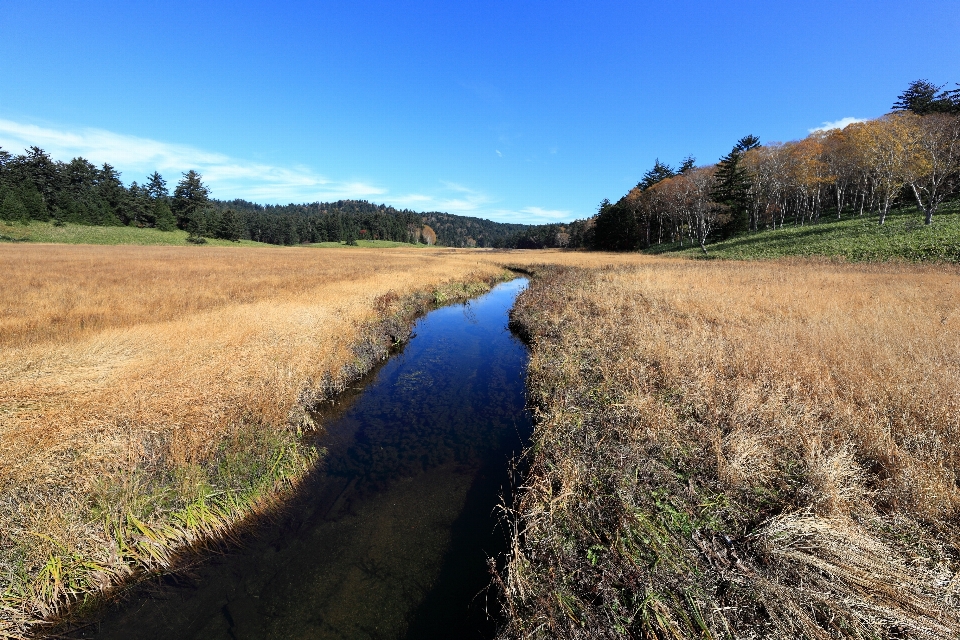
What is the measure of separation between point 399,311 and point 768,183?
58.3 metres

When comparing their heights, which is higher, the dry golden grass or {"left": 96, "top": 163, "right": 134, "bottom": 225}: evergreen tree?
{"left": 96, "top": 163, "right": 134, "bottom": 225}: evergreen tree

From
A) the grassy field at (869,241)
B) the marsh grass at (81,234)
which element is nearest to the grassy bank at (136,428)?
the grassy field at (869,241)

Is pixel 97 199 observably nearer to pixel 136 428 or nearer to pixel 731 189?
pixel 136 428

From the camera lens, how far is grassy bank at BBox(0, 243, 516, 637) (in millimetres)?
4092

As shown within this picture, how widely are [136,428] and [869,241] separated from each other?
44.8 metres

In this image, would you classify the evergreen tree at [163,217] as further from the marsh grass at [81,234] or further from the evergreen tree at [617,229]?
the evergreen tree at [617,229]

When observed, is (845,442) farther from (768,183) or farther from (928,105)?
(928,105)

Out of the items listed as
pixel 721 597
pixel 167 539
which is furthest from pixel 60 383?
pixel 721 597

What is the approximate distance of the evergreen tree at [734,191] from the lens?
168ft

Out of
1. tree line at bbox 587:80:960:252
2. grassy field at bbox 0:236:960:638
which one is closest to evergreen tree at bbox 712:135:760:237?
tree line at bbox 587:80:960:252

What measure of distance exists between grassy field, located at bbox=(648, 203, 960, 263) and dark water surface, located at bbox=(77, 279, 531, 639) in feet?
107

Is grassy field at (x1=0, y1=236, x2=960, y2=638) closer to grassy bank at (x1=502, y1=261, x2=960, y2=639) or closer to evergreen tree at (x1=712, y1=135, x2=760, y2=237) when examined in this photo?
grassy bank at (x1=502, y1=261, x2=960, y2=639)

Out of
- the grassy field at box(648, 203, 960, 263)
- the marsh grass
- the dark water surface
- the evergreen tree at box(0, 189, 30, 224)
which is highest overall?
the evergreen tree at box(0, 189, 30, 224)

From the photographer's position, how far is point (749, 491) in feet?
14.7
